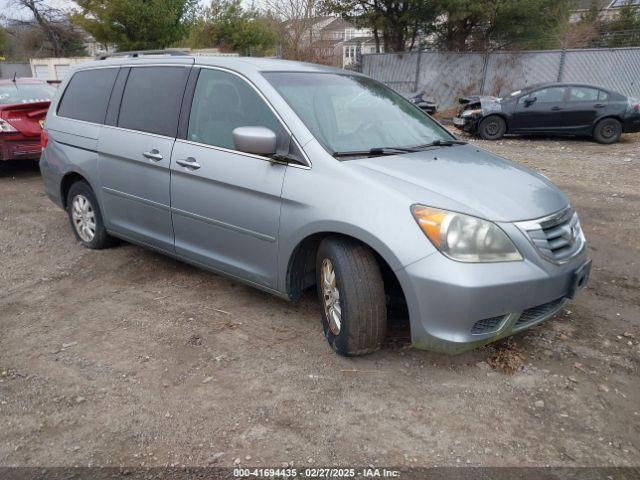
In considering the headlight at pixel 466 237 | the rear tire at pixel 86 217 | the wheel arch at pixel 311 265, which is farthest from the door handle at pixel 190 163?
the headlight at pixel 466 237

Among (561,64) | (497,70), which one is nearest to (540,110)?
(561,64)

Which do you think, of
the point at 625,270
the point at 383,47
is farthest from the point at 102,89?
the point at 383,47

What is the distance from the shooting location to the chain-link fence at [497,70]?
17.5m

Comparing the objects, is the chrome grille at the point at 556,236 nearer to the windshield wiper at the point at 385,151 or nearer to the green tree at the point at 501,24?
the windshield wiper at the point at 385,151

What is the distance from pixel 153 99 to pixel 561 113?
37.0 ft

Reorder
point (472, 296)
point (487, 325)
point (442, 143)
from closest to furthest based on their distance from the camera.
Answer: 1. point (472, 296)
2. point (487, 325)
3. point (442, 143)

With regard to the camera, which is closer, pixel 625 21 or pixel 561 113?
pixel 561 113

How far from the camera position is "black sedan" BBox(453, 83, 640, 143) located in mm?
12414

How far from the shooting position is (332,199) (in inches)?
119

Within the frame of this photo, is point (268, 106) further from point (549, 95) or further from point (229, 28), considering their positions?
point (229, 28)

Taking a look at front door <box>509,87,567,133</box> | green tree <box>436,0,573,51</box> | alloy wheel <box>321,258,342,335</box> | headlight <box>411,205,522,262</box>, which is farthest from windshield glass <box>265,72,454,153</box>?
green tree <box>436,0,573,51</box>

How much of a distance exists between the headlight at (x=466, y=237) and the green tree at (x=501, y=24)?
68.5 feet

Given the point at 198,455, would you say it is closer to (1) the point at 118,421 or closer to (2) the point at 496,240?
(1) the point at 118,421

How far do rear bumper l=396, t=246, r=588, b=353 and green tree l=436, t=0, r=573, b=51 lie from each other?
20.9m
